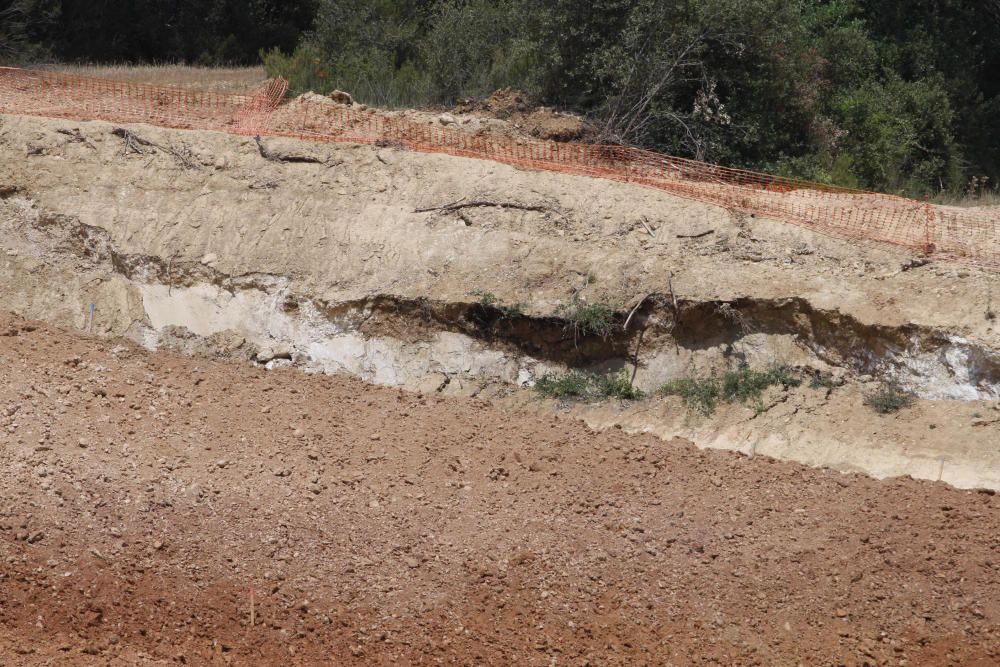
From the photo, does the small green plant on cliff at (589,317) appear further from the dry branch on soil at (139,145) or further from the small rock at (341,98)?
the small rock at (341,98)

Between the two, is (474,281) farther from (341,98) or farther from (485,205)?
(341,98)

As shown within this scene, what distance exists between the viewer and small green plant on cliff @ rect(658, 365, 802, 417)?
8.88 metres

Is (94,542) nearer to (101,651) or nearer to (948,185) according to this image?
(101,651)

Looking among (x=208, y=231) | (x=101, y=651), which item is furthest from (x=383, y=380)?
(x=101, y=651)

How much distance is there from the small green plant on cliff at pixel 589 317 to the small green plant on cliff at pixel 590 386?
33 centimetres

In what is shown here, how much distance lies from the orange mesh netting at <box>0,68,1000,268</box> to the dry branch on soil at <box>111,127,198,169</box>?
55 centimetres

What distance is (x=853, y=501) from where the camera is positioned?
25.4 ft

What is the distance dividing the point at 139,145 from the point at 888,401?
23.1ft

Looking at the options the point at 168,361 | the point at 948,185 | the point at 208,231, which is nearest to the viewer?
the point at 168,361

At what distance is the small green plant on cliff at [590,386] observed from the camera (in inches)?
362

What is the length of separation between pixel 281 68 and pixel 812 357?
9.14m

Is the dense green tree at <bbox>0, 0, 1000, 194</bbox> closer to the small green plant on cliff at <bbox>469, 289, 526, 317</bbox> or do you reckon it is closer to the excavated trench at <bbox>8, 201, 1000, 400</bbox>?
the small green plant on cliff at <bbox>469, 289, 526, 317</bbox>

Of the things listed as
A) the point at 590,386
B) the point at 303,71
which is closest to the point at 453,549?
the point at 590,386

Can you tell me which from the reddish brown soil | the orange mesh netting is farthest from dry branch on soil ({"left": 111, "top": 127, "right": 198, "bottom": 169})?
the reddish brown soil
